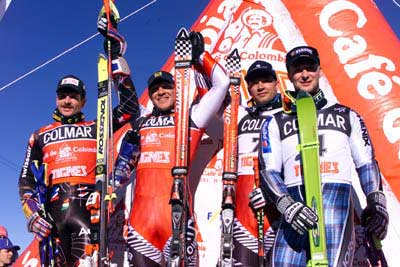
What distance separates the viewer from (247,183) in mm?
4555

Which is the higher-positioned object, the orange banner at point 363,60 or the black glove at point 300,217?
the orange banner at point 363,60

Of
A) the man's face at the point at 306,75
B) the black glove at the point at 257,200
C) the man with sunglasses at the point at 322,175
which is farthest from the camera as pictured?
the black glove at the point at 257,200

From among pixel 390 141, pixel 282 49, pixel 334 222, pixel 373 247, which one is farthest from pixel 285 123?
pixel 282 49

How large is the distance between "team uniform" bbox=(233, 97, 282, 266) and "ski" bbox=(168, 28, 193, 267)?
0.44 metres

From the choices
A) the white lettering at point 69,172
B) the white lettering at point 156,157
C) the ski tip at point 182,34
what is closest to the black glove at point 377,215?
the white lettering at point 156,157

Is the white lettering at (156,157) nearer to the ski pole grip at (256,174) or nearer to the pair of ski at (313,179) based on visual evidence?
the ski pole grip at (256,174)

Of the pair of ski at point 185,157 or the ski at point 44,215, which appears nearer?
the pair of ski at point 185,157

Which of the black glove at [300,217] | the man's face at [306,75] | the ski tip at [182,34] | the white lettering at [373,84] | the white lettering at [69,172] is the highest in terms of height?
the ski tip at [182,34]

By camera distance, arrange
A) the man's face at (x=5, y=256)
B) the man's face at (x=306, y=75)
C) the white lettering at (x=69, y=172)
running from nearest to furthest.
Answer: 1. the man's face at (x=306, y=75)
2. the white lettering at (x=69, y=172)
3. the man's face at (x=5, y=256)

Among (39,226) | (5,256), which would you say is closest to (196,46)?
(39,226)

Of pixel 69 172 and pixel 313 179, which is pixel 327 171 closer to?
pixel 313 179

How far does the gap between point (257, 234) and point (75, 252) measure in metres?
1.57

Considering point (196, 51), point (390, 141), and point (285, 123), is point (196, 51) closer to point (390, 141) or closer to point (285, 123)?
point (285, 123)

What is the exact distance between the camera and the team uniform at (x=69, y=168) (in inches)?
186
